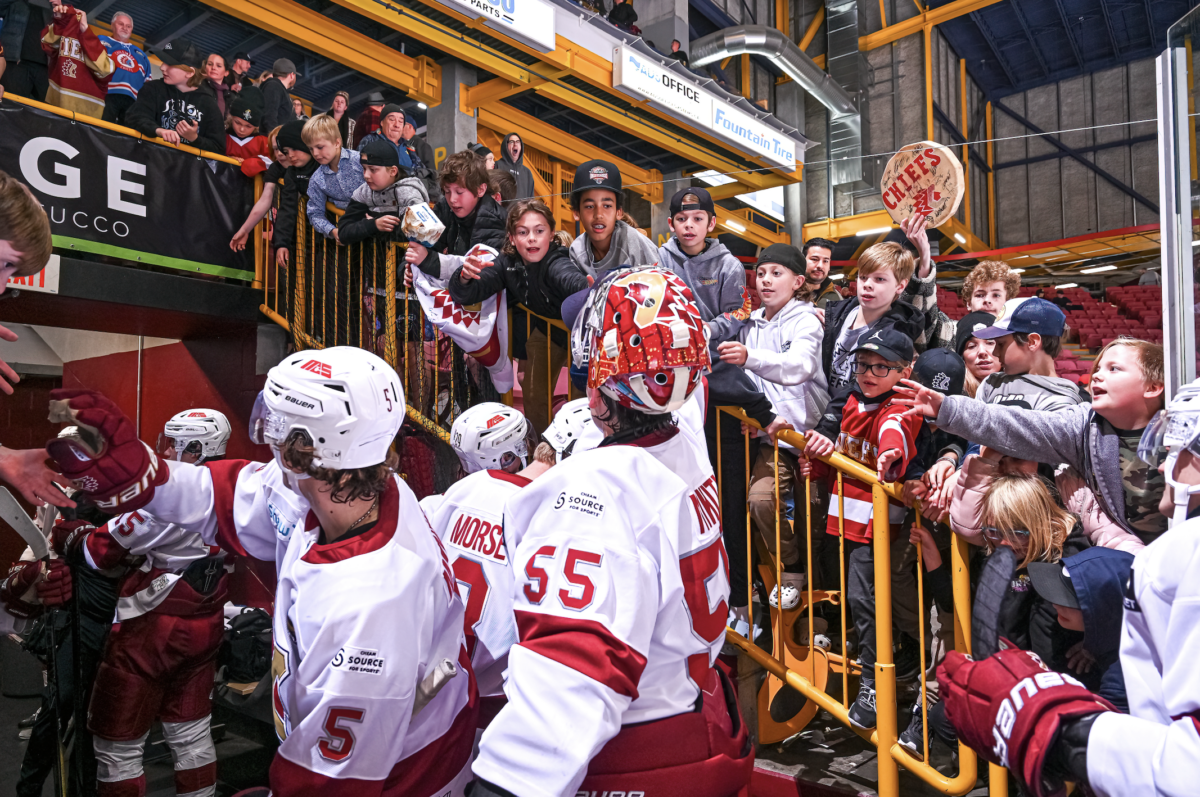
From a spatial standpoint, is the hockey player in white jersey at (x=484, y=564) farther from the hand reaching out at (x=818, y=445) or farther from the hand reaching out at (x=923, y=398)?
the hand reaching out at (x=923, y=398)

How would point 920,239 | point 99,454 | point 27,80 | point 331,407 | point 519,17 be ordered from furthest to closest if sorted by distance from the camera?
1. point 519,17
2. point 27,80
3. point 920,239
4. point 99,454
5. point 331,407

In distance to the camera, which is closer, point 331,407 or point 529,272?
point 331,407

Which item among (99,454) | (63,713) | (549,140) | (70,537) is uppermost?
(549,140)

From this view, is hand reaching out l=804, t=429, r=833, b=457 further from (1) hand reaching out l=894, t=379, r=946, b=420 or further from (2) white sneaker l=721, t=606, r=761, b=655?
(2) white sneaker l=721, t=606, r=761, b=655

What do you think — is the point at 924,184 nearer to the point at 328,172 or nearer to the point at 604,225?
the point at 604,225

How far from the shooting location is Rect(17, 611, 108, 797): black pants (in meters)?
3.28

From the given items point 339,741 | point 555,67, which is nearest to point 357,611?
point 339,741

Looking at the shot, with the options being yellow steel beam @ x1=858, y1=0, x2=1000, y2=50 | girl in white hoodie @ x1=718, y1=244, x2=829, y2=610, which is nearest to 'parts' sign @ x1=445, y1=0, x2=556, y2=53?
girl in white hoodie @ x1=718, y1=244, x2=829, y2=610

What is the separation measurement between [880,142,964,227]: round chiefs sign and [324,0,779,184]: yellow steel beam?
270 inches

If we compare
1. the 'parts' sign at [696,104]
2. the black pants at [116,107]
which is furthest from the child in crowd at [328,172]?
the 'parts' sign at [696,104]

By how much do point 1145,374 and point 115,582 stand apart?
427cm

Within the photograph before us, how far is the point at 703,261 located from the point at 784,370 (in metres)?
0.97

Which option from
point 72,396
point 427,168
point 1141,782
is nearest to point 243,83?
point 427,168

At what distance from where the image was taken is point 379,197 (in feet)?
17.2
